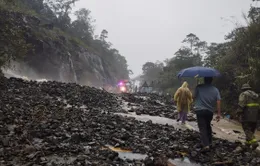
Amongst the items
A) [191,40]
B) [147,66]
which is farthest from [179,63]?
[147,66]

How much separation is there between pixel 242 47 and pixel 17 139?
57.0ft

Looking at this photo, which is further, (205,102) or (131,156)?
(205,102)

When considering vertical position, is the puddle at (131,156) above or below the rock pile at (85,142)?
below

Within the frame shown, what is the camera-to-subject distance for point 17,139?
6.32 metres

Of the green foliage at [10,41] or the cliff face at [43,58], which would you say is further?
the cliff face at [43,58]

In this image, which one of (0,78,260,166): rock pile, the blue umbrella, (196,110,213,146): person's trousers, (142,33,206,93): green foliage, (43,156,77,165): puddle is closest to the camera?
(43,156,77,165): puddle

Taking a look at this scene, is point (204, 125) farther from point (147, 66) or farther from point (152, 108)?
point (147, 66)

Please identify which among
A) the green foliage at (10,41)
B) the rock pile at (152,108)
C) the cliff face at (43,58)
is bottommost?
the rock pile at (152,108)

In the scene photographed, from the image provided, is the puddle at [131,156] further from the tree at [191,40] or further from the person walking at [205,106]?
the tree at [191,40]

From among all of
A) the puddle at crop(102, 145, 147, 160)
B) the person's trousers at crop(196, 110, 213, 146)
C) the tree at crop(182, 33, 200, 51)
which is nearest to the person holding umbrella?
the person's trousers at crop(196, 110, 213, 146)

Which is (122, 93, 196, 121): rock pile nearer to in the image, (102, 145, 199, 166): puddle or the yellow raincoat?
the yellow raincoat

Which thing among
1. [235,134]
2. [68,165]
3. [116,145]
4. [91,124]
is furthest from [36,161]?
[235,134]

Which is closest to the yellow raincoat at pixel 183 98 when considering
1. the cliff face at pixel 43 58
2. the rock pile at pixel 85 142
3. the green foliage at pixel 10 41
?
the rock pile at pixel 85 142

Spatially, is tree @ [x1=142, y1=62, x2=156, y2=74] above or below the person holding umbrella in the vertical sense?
above
